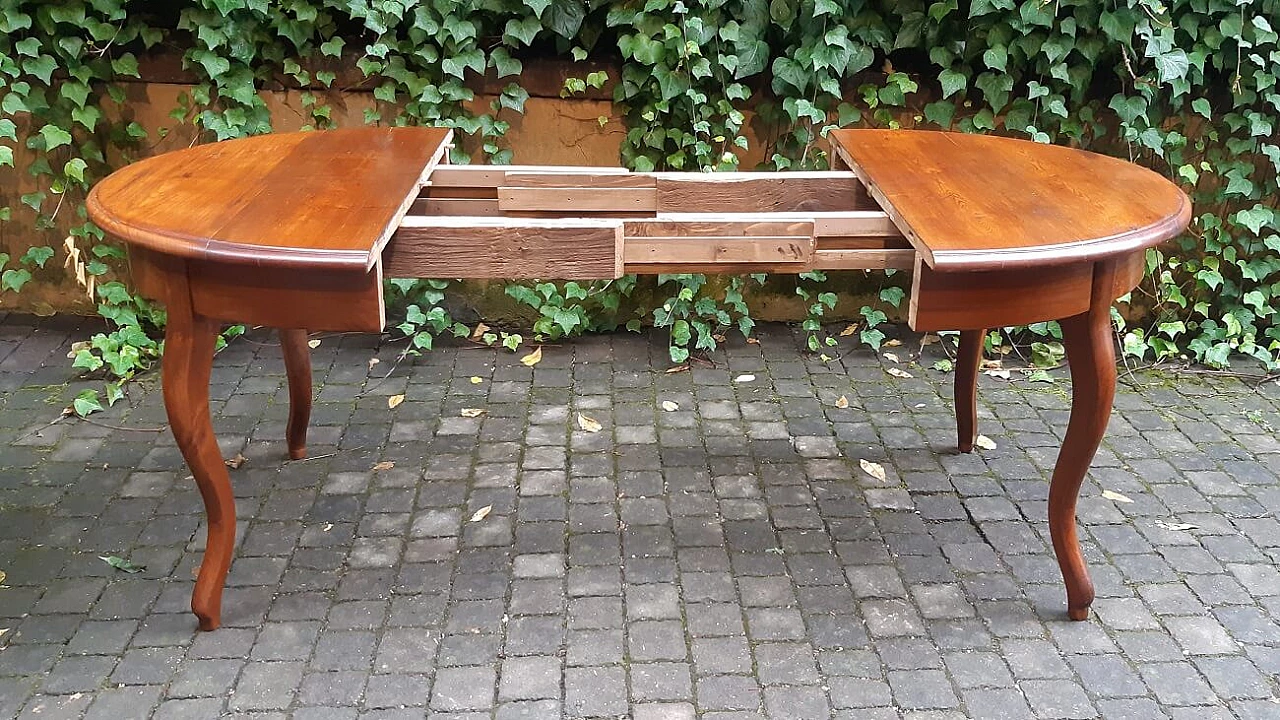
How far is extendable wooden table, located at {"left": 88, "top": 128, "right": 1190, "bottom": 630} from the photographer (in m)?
1.97

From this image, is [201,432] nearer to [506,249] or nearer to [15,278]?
[506,249]

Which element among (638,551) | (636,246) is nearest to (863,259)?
(636,246)

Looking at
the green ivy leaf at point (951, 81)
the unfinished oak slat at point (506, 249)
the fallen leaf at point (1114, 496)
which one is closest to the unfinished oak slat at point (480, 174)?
the unfinished oak slat at point (506, 249)

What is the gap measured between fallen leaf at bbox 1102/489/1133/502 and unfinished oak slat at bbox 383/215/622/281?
1850mm

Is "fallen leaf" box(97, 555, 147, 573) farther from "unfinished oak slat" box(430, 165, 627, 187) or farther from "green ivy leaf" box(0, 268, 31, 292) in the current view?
"green ivy leaf" box(0, 268, 31, 292)

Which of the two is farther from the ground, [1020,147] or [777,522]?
[1020,147]

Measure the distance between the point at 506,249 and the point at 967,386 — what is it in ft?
5.73

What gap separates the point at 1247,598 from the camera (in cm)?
254

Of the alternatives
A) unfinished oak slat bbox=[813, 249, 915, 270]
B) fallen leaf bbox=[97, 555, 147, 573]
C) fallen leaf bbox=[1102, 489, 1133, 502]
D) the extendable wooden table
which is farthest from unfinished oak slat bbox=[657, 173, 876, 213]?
fallen leaf bbox=[97, 555, 147, 573]

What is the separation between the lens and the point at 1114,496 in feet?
9.84

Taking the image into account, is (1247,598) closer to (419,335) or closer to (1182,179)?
(1182,179)

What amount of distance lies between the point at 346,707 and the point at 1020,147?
7.55 ft

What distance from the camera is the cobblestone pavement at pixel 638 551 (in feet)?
7.20

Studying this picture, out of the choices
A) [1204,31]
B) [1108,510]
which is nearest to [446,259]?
[1108,510]
